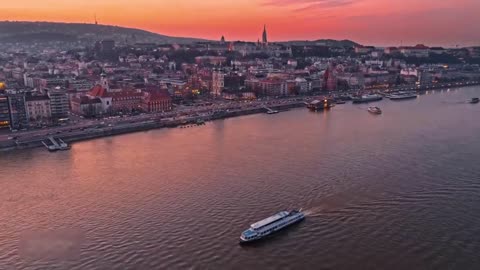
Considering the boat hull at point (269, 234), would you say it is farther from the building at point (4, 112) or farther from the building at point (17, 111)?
the building at point (4, 112)

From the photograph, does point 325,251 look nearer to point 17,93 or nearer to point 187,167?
point 187,167

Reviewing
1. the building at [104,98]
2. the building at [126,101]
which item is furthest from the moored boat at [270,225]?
the building at [126,101]

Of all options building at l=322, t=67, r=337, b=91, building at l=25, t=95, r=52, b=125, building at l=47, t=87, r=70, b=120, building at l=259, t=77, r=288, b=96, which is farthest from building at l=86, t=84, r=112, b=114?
building at l=322, t=67, r=337, b=91

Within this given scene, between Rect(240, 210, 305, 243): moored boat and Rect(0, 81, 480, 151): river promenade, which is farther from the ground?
Rect(0, 81, 480, 151): river promenade

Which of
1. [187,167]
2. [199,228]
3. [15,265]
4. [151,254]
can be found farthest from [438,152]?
[15,265]

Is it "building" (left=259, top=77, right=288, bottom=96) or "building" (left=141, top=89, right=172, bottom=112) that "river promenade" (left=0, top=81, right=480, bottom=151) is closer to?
"building" (left=141, top=89, right=172, bottom=112)

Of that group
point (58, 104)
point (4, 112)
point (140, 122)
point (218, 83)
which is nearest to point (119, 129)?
point (140, 122)
